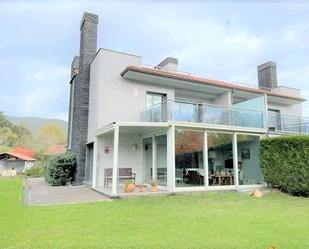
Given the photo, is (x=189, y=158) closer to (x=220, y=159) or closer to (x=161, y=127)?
(x=220, y=159)

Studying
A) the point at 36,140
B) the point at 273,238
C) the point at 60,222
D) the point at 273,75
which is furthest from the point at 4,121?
the point at 273,238

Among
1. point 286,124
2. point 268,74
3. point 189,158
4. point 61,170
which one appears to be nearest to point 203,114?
point 189,158

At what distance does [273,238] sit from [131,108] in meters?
11.8

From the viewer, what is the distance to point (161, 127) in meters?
13.2

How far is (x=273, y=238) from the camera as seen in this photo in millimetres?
5539

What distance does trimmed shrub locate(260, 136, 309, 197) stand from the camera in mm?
12438

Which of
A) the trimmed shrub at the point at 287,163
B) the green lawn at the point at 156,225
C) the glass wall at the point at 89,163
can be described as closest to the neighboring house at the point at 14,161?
the glass wall at the point at 89,163

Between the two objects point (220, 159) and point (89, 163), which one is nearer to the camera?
point (220, 159)

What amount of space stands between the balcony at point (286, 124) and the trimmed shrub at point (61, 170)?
500 inches

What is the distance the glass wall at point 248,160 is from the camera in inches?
591

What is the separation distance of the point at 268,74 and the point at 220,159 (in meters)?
13.4

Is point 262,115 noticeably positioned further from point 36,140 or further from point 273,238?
point 36,140

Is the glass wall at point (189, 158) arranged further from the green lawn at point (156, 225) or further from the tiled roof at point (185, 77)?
the tiled roof at point (185, 77)

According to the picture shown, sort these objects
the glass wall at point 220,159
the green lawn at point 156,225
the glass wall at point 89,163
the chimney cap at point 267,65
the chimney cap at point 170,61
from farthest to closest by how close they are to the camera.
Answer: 1. the chimney cap at point 267,65
2. the chimney cap at point 170,61
3. the glass wall at point 89,163
4. the glass wall at point 220,159
5. the green lawn at point 156,225
